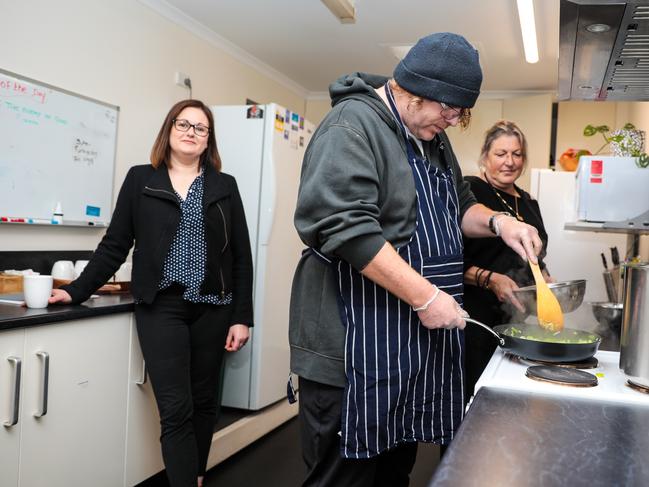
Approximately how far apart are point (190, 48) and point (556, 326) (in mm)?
3189

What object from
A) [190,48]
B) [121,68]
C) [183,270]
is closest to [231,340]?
[183,270]

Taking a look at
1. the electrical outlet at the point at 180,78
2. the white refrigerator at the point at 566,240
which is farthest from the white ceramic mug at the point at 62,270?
the white refrigerator at the point at 566,240

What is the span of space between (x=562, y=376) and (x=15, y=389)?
5.05 ft

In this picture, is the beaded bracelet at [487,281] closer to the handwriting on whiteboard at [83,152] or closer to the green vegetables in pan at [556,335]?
the green vegetables in pan at [556,335]

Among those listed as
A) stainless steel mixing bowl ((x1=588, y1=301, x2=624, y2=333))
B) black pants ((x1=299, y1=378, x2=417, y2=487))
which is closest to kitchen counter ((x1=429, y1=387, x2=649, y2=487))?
black pants ((x1=299, y1=378, x2=417, y2=487))

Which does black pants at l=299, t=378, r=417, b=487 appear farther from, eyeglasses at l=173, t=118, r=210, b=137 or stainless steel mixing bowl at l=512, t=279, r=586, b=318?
eyeglasses at l=173, t=118, r=210, b=137

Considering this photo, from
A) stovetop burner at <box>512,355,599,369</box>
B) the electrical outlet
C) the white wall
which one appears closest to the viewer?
stovetop burner at <box>512,355,599,369</box>

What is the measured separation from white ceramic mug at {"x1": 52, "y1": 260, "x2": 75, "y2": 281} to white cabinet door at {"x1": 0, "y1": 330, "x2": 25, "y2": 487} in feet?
2.74

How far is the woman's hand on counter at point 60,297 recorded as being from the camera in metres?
2.09

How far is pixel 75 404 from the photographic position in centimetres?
209

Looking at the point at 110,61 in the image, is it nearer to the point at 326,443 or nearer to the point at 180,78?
the point at 180,78

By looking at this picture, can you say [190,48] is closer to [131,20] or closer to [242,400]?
[131,20]

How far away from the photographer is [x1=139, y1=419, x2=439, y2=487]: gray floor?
2.74m

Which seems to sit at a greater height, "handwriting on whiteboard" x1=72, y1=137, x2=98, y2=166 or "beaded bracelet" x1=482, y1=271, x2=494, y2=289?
Result: "handwriting on whiteboard" x1=72, y1=137, x2=98, y2=166
